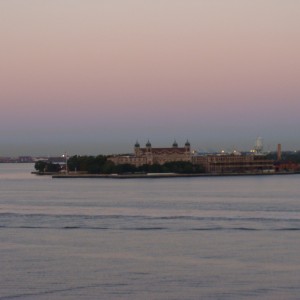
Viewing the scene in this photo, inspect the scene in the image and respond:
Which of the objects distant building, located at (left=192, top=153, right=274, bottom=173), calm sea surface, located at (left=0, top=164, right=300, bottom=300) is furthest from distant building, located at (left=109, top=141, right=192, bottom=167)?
calm sea surface, located at (left=0, top=164, right=300, bottom=300)

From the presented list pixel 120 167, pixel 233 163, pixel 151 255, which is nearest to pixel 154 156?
pixel 233 163

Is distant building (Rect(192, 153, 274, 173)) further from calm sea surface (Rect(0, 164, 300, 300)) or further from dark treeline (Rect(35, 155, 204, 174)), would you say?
calm sea surface (Rect(0, 164, 300, 300))

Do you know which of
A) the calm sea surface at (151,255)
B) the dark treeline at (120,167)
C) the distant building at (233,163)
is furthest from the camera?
the distant building at (233,163)

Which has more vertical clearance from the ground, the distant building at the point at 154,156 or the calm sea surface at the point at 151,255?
the distant building at the point at 154,156

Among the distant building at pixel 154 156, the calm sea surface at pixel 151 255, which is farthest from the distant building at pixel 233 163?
the calm sea surface at pixel 151 255

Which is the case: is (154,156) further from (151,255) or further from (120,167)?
(151,255)

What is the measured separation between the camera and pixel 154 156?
78312 mm

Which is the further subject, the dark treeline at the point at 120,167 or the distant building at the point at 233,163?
the distant building at the point at 233,163

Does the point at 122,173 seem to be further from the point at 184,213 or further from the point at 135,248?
the point at 135,248

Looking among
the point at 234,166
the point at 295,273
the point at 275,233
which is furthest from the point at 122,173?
the point at 295,273

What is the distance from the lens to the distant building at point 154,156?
7662 cm

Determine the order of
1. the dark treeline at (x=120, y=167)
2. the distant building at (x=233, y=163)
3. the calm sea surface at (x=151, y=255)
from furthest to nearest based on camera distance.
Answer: the distant building at (x=233, y=163)
the dark treeline at (x=120, y=167)
the calm sea surface at (x=151, y=255)

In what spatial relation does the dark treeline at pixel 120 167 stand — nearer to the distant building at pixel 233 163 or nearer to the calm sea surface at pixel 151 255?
the distant building at pixel 233 163

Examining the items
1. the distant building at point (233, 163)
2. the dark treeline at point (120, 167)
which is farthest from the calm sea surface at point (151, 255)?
the distant building at point (233, 163)
